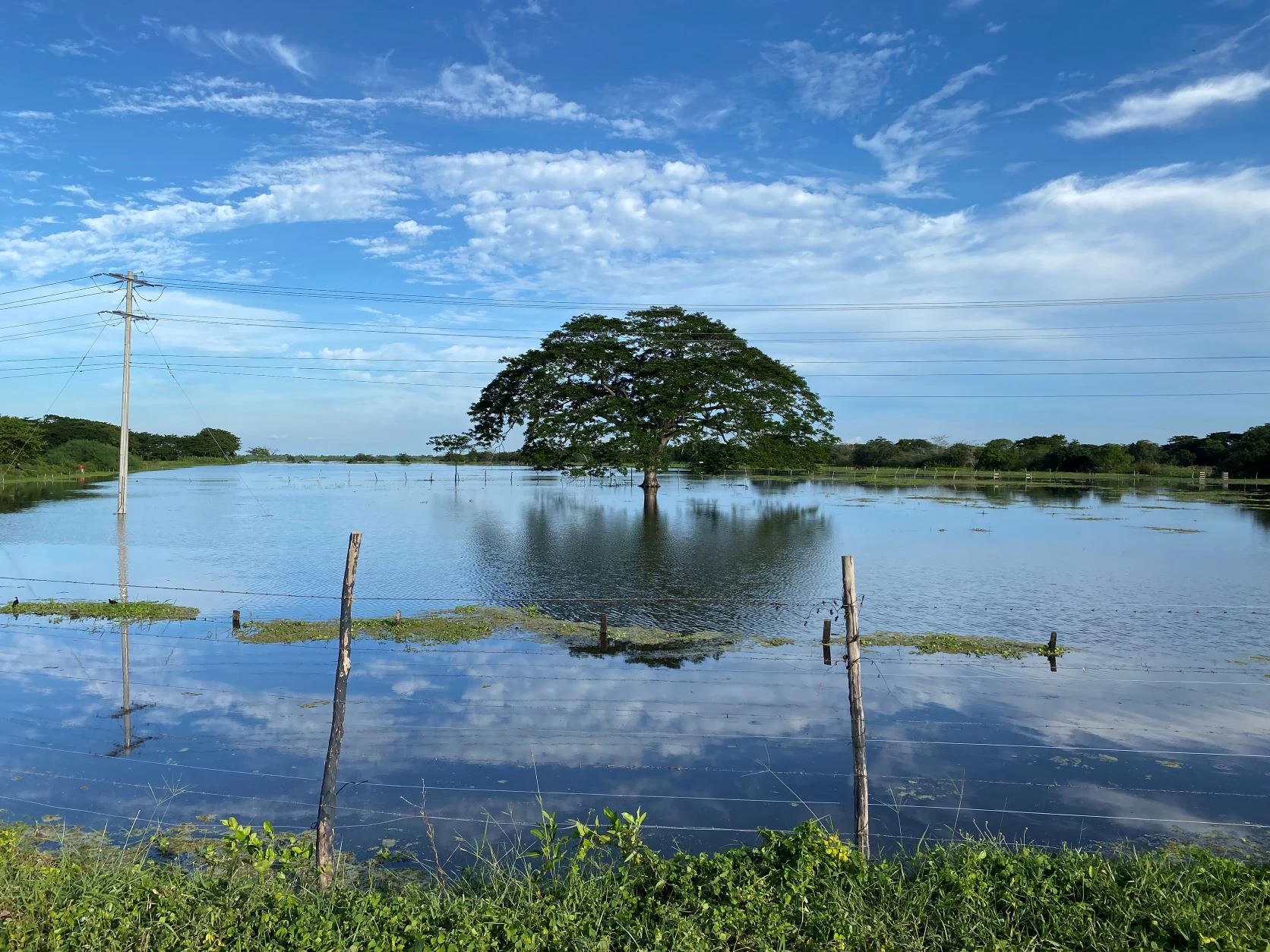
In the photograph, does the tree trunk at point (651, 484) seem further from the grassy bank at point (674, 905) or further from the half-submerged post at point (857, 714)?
the grassy bank at point (674, 905)

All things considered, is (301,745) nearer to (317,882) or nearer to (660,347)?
(317,882)

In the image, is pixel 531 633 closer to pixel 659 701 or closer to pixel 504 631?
pixel 504 631

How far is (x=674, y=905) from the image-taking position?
5.26 metres

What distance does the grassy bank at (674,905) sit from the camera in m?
4.89

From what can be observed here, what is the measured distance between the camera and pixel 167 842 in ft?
23.1

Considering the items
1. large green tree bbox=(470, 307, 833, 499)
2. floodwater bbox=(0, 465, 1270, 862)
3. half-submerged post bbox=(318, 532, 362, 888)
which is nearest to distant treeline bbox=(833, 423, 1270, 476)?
large green tree bbox=(470, 307, 833, 499)

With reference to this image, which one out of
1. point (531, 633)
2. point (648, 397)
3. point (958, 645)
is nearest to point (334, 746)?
point (531, 633)

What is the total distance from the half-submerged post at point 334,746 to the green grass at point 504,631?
859cm

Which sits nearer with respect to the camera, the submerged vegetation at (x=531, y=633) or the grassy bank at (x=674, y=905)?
the grassy bank at (x=674, y=905)

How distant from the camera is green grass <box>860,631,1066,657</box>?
1512 cm

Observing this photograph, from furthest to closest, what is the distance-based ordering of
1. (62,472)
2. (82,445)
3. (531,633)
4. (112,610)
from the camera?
(82,445) → (62,472) → (112,610) → (531,633)

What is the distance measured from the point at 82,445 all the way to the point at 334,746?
101 m

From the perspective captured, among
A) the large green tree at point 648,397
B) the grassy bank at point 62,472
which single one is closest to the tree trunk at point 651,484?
the large green tree at point 648,397

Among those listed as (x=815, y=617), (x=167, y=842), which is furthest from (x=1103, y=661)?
(x=167, y=842)
